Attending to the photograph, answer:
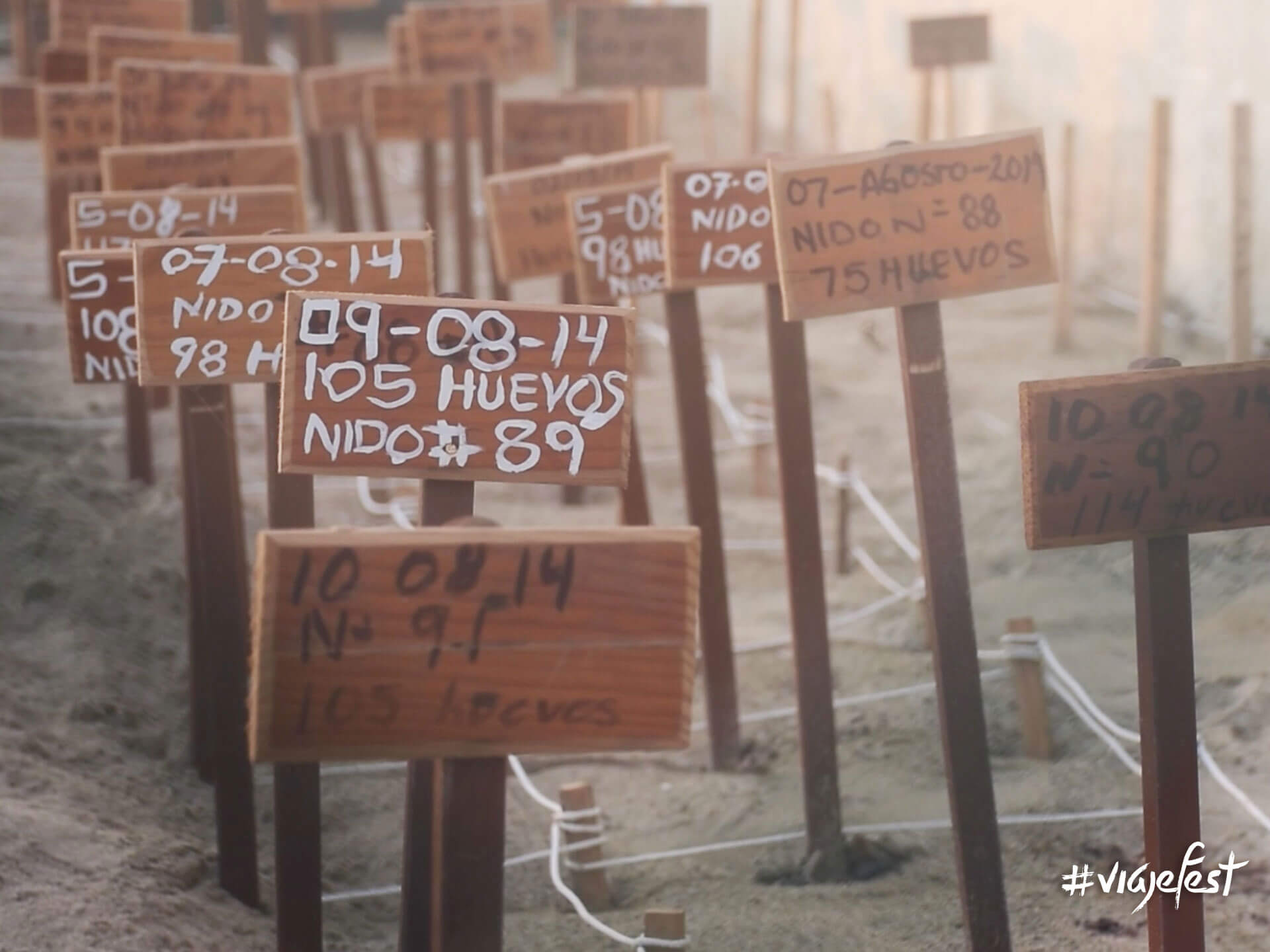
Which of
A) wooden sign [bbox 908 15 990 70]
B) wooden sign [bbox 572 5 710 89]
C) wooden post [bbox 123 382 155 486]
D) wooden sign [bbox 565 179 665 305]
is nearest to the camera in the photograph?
wooden sign [bbox 565 179 665 305]

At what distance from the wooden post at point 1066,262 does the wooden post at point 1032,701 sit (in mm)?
3050

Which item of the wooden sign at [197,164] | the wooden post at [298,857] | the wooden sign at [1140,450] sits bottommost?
the wooden post at [298,857]

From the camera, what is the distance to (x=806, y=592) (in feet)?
10.9

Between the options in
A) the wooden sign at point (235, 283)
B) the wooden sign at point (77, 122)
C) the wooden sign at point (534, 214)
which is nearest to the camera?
the wooden sign at point (235, 283)

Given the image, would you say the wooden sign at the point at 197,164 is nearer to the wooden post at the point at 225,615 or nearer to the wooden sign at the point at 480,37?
the wooden post at the point at 225,615

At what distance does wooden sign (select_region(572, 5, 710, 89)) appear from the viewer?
5.77m

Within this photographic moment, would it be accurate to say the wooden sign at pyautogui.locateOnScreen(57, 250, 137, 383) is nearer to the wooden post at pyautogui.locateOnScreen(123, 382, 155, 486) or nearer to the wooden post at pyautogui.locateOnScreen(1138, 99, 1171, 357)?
the wooden post at pyautogui.locateOnScreen(123, 382, 155, 486)

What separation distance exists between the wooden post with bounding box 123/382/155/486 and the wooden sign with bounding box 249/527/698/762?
10.4ft

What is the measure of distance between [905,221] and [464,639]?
1147 millimetres

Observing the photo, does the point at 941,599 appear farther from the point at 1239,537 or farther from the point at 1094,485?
the point at 1239,537

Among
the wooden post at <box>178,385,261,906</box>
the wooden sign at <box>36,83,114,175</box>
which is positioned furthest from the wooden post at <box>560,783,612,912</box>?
the wooden sign at <box>36,83,114,175</box>

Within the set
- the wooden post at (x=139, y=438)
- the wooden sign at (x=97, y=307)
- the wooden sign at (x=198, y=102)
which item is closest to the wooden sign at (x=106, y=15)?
the wooden post at (x=139, y=438)

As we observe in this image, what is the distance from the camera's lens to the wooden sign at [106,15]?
6.17m

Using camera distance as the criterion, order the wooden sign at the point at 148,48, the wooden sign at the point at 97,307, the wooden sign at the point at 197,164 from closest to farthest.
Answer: the wooden sign at the point at 97,307 < the wooden sign at the point at 197,164 < the wooden sign at the point at 148,48
